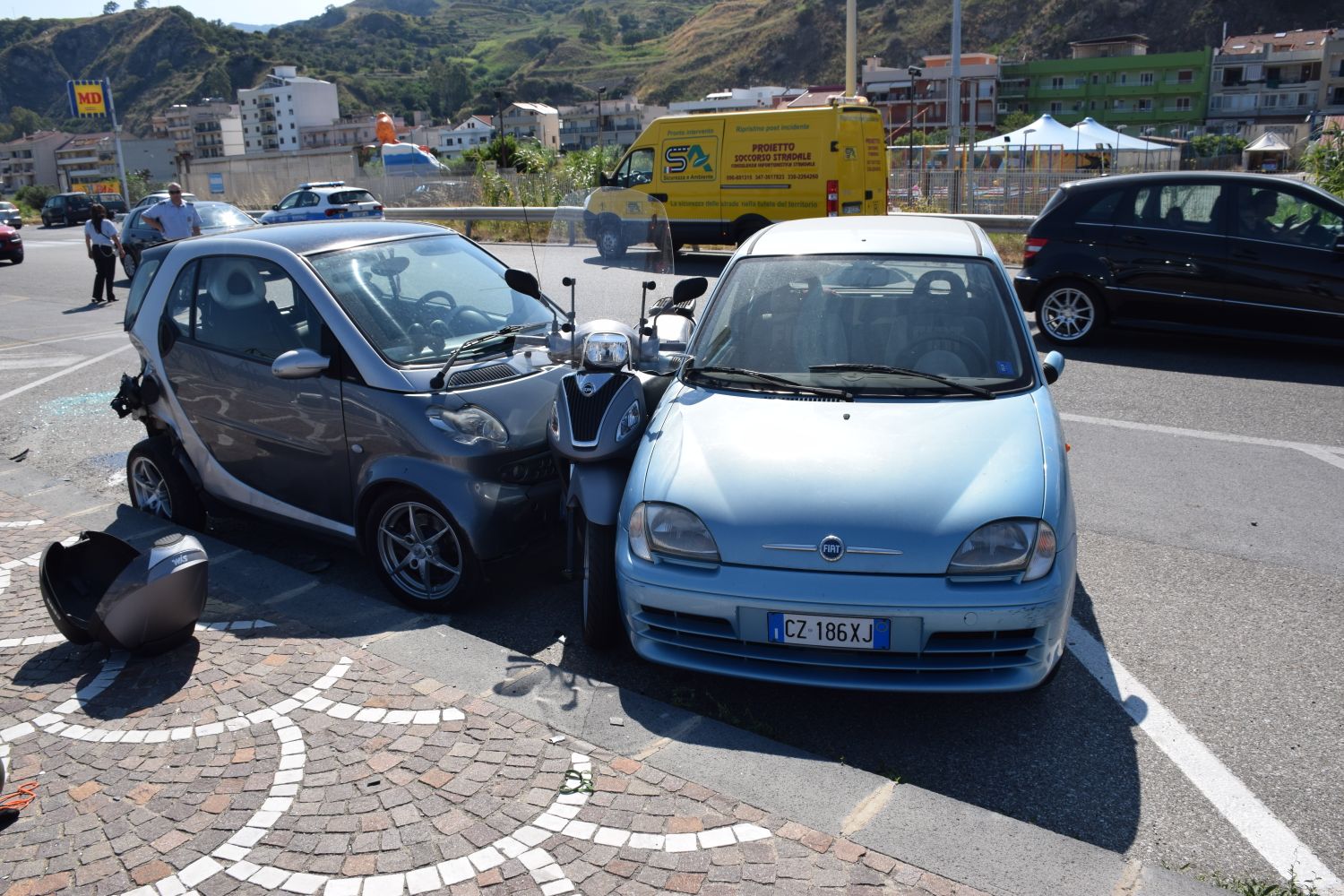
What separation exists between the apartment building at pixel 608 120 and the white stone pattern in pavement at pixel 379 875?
121 m

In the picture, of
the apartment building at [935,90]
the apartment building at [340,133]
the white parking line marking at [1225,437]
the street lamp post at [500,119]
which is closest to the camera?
the white parking line marking at [1225,437]

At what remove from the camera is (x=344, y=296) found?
210 inches

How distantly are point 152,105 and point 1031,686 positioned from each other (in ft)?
643

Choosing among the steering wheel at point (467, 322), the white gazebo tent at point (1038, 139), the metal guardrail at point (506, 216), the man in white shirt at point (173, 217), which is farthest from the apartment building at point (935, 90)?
the steering wheel at point (467, 322)

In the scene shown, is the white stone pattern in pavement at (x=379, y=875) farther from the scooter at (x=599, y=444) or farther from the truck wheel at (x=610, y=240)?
the truck wheel at (x=610, y=240)

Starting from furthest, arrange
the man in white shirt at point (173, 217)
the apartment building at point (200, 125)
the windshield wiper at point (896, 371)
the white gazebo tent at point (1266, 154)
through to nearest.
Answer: the apartment building at point (200, 125)
the white gazebo tent at point (1266, 154)
the man in white shirt at point (173, 217)
the windshield wiper at point (896, 371)

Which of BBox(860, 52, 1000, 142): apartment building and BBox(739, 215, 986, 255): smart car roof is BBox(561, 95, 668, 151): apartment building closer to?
BBox(860, 52, 1000, 142): apartment building

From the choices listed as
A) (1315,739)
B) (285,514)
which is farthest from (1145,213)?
(285,514)

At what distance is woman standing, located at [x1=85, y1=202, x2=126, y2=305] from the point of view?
17.5m

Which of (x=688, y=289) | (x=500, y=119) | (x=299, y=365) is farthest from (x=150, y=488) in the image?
(x=500, y=119)

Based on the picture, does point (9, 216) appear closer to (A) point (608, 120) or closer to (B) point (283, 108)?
(A) point (608, 120)

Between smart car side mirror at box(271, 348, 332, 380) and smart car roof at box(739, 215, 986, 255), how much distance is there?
83.9 inches

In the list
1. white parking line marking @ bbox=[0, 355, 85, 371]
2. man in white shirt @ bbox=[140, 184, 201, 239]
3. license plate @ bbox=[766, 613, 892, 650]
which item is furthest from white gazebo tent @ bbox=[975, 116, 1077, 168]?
license plate @ bbox=[766, 613, 892, 650]

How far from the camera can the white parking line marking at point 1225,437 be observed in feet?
22.8
